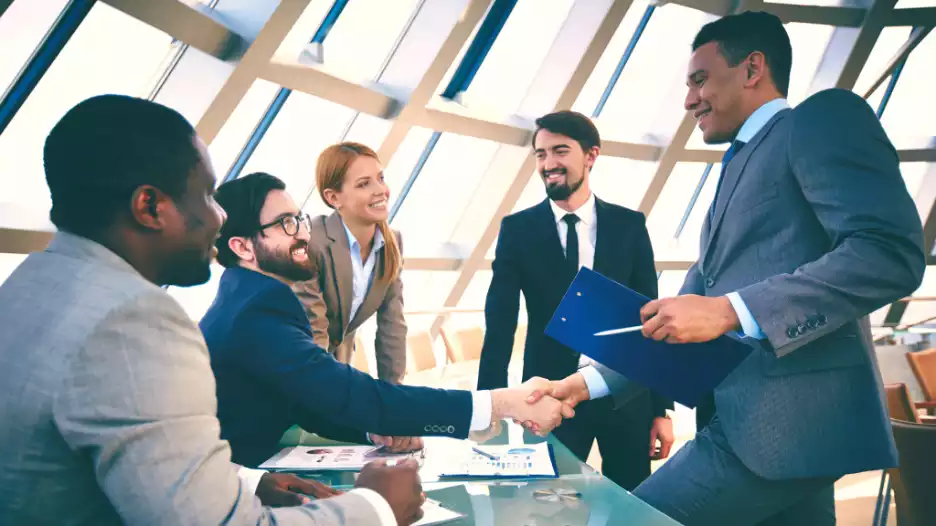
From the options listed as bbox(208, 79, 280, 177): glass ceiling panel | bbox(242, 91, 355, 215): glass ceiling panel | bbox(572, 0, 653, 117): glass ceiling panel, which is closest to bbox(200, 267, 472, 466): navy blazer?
bbox(208, 79, 280, 177): glass ceiling panel

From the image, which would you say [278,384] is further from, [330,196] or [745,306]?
[330,196]

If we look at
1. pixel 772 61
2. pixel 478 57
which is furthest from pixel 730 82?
pixel 478 57

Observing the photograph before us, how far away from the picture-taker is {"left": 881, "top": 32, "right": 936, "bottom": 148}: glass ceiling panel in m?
10.7

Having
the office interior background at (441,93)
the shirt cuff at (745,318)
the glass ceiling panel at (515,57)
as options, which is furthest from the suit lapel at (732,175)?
the glass ceiling panel at (515,57)

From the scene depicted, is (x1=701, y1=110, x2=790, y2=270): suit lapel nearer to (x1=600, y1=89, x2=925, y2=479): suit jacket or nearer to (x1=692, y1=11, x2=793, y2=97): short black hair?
(x1=600, y1=89, x2=925, y2=479): suit jacket

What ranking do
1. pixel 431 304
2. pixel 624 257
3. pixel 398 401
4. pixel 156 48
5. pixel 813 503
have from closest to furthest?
pixel 813 503, pixel 398 401, pixel 624 257, pixel 156 48, pixel 431 304

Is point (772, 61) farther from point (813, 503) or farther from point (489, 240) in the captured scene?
point (489, 240)

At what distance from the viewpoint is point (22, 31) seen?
4121 millimetres

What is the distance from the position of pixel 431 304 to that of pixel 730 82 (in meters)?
8.40

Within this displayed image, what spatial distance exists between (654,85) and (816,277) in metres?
9.36

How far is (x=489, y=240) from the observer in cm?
884

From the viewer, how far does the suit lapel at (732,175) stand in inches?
53.6

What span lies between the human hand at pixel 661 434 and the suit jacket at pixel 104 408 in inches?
67.9

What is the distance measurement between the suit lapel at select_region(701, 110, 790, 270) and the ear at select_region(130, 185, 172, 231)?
1.07 metres
